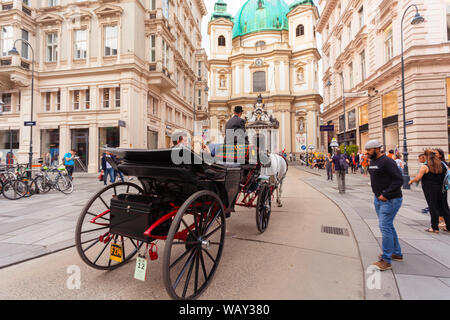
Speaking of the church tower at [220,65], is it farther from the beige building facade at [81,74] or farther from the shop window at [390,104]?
the shop window at [390,104]

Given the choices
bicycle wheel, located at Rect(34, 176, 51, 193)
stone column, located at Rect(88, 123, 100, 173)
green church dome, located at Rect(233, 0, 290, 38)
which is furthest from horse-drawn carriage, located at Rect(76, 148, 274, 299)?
green church dome, located at Rect(233, 0, 290, 38)

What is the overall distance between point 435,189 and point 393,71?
696 inches

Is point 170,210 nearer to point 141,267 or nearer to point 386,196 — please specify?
point 141,267

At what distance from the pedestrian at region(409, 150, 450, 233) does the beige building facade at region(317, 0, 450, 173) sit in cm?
1347

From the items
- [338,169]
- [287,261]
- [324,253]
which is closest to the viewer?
[287,261]

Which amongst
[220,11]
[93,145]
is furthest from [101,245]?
[220,11]

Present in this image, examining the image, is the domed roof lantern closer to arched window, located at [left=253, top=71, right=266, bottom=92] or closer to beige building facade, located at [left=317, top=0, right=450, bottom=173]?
arched window, located at [left=253, top=71, right=266, bottom=92]

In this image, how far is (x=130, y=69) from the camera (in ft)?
63.7

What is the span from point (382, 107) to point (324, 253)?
22.2 metres

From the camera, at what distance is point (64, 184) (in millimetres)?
9914
